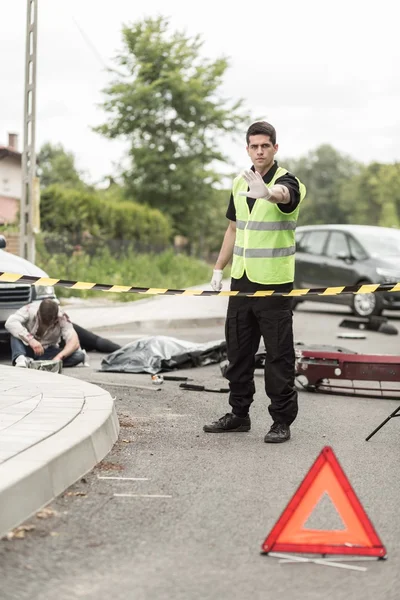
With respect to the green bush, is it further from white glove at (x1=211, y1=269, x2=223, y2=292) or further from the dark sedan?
white glove at (x1=211, y1=269, x2=223, y2=292)

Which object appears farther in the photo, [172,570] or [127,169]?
[127,169]

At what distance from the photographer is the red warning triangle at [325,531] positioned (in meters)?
4.29

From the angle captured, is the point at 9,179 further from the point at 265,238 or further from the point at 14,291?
the point at 265,238

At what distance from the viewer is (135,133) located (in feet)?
162

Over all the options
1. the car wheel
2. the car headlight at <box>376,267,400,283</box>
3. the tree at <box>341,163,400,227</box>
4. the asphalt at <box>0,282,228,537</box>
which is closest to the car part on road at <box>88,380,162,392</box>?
the asphalt at <box>0,282,228,537</box>

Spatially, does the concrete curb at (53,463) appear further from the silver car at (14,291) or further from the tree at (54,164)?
the tree at (54,164)

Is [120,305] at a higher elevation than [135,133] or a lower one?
lower

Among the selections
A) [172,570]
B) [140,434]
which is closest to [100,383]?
[140,434]

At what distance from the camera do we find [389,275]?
19.9 m

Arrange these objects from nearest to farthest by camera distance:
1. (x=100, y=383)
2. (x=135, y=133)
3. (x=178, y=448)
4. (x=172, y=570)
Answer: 1. (x=172, y=570)
2. (x=178, y=448)
3. (x=100, y=383)
4. (x=135, y=133)

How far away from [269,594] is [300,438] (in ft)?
11.2

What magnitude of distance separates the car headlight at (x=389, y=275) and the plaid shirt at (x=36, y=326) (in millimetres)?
9755

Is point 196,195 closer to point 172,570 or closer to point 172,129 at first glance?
point 172,129

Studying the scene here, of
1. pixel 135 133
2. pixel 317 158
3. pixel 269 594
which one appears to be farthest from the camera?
pixel 317 158
